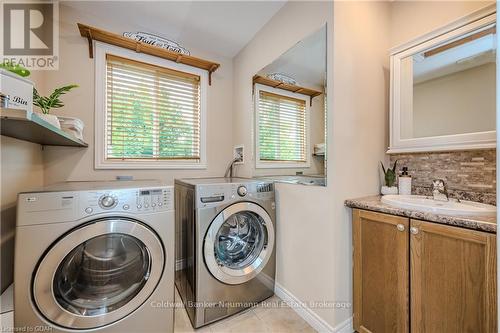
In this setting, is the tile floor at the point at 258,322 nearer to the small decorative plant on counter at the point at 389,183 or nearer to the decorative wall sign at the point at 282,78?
the small decorative plant on counter at the point at 389,183

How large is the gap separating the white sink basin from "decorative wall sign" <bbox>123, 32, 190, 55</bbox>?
2221mm

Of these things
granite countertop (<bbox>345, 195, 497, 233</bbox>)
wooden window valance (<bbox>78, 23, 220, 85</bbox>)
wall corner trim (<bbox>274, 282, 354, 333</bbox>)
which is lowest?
wall corner trim (<bbox>274, 282, 354, 333</bbox>)

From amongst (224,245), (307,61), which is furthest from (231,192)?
(307,61)

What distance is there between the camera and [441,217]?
39.2 inches

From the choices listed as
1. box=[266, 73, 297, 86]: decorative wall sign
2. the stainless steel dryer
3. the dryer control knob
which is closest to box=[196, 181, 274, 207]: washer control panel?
the stainless steel dryer

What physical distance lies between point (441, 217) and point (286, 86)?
143cm

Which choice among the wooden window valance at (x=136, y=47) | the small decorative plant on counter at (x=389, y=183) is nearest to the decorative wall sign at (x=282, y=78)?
the wooden window valance at (x=136, y=47)

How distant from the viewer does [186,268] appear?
5.48ft

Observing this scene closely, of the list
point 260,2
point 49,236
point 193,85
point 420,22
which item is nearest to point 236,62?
point 193,85

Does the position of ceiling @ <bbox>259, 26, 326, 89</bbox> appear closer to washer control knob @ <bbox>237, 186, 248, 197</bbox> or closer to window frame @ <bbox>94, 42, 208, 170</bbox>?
washer control knob @ <bbox>237, 186, 248, 197</bbox>

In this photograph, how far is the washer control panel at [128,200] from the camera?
3.53 ft

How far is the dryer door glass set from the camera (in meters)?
1.64

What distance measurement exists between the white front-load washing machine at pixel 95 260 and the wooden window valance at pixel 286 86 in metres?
1.25

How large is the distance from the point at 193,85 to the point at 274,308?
2.32 meters
